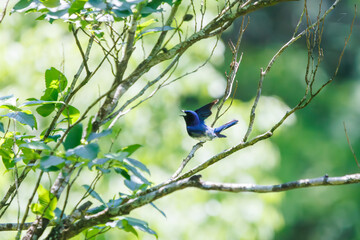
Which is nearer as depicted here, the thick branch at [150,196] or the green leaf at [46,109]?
the thick branch at [150,196]

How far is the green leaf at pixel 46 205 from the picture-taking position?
167 centimetres

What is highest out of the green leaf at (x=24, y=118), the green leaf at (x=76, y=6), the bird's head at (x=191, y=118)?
the bird's head at (x=191, y=118)

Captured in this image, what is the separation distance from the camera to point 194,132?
370 centimetres

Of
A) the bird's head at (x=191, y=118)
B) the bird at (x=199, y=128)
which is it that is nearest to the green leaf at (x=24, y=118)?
the bird at (x=199, y=128)

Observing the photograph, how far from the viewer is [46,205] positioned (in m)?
1.69

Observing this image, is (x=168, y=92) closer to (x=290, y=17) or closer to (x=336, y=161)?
(x=336, y=161)

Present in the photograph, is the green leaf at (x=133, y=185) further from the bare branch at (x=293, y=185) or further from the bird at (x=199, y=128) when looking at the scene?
the bird at (x=199, y=128)

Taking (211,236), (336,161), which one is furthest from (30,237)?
(336,161)

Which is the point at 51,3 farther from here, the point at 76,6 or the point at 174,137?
the point at 174,137

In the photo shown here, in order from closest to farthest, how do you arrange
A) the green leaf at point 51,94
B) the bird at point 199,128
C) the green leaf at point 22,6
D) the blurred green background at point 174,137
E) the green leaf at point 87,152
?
the green leaf at point 87,152 < the green leaf at point 22,6 < the green leaf at point 51,94 < the bird at point 199,128 < the blurred green background at point 174,137

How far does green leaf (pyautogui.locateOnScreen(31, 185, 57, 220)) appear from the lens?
1665 millimetres

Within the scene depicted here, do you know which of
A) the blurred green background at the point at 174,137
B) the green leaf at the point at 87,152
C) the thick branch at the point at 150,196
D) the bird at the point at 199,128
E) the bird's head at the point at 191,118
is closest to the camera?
the green leaf at the point at 87,152

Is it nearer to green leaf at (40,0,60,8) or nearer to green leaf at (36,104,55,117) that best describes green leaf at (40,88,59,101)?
green leaf at (36,104,55,117)

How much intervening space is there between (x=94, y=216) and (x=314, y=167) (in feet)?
31.6
